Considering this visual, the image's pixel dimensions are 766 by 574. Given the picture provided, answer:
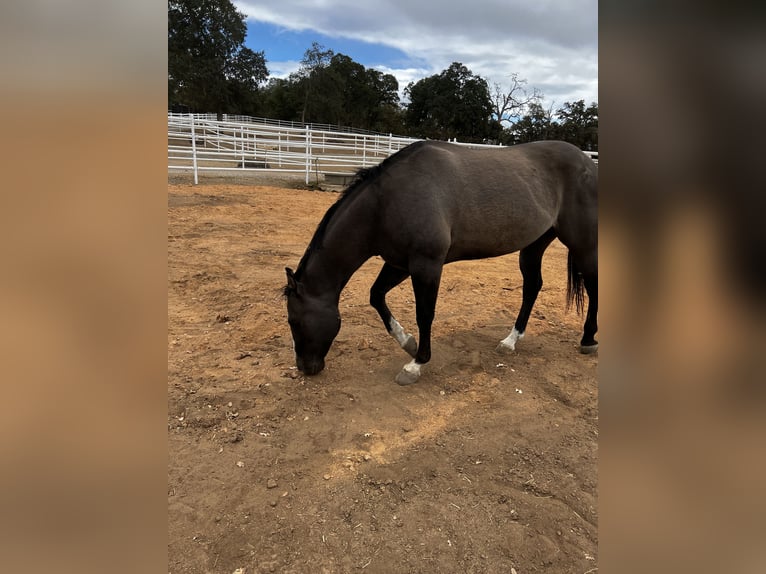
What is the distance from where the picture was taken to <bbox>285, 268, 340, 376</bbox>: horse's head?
3.10 meters

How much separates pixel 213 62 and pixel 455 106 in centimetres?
2060

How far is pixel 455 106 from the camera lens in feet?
132

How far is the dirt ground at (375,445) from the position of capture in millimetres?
1805

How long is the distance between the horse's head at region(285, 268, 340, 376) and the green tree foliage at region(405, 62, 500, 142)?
37751 millimetres

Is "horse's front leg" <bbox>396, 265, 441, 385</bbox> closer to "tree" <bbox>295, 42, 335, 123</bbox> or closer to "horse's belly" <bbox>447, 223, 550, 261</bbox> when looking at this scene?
"horse's belly" <bbox>447, 223, 550, 261</bbox>

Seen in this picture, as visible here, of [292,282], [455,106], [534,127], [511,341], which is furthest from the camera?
[455,106]

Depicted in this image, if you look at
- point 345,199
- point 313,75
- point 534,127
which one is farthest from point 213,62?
point 345,199

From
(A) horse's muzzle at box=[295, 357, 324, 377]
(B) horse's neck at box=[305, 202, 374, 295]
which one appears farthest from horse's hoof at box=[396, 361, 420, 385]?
(B) horse's neck at box=[305, 202, 374, 295]

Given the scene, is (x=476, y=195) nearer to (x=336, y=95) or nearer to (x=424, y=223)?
(x=424, y=223)

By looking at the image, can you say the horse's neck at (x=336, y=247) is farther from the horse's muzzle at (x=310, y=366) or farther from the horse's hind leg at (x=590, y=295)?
the horse's hind leg at (x=590, y=295)

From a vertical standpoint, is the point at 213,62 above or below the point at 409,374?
above

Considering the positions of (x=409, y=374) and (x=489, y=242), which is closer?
(x=409, y=374)
